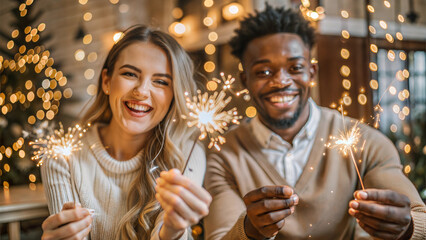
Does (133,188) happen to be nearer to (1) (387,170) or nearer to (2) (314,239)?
(2) (314,239)

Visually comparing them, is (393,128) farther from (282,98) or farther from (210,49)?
(210,49)

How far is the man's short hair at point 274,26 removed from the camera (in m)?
1.40

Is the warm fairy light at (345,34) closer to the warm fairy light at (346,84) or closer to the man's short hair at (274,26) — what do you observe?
the warm fairy light at (346,84)

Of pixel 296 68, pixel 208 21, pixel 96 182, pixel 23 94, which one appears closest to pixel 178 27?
pixel 208 21

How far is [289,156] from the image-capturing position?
138cm

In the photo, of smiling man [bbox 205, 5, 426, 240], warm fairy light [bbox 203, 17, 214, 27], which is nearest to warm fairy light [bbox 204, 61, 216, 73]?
warm fairy light [bbox 203, 17, 214, 27]

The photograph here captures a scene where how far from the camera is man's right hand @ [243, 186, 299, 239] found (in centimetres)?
100

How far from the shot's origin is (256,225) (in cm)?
105

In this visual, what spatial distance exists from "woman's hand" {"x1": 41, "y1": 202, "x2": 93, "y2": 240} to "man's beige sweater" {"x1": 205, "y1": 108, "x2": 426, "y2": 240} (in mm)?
497

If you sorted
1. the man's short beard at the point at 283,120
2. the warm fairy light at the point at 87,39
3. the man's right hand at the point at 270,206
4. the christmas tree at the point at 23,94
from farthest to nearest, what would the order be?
1. the warm fairy light at the point at 87,39
2. the christmas tree at the point at 23,94
3. the man's short beard at the point at 283,120
4. the man's right hand at the point at 270,206

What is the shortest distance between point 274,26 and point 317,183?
26.1 inches

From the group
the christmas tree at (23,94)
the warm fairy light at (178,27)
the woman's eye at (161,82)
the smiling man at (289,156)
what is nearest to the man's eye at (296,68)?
the smiling man at (289,156)

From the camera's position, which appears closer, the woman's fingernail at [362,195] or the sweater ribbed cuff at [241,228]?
the woman's fingernail at [362,195]

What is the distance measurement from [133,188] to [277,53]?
76cm
